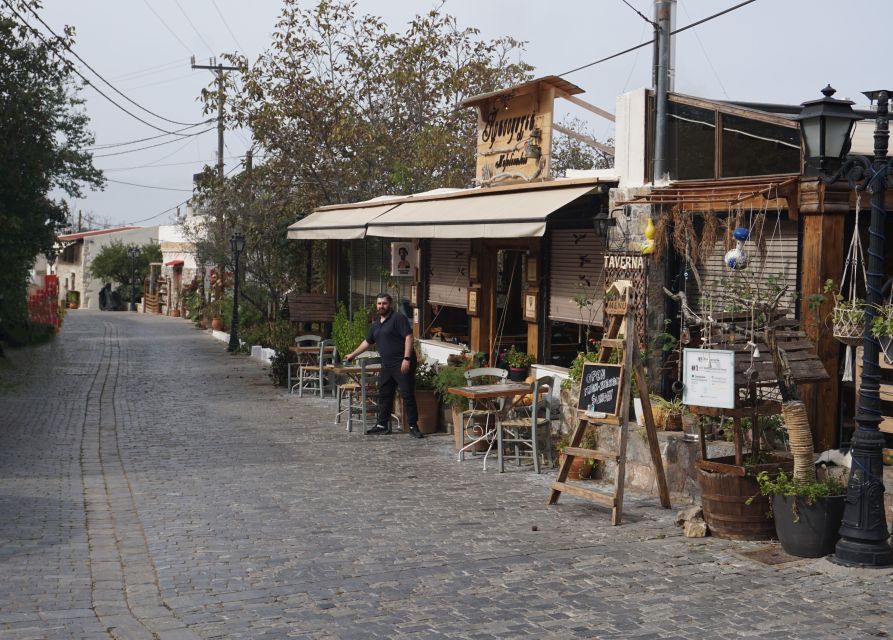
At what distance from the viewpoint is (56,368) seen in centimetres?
2125

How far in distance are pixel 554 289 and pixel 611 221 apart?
1.89 metres

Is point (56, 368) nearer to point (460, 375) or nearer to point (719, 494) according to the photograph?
point (460, 375)

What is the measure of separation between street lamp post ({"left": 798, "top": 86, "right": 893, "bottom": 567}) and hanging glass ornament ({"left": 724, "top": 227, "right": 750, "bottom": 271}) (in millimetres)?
1413

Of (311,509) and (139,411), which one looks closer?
(311,509)

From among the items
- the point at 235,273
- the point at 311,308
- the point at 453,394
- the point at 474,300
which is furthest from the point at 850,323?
the point at 235,273

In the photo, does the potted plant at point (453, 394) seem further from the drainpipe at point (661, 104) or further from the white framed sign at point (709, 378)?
the white framed sign at point (709, 378)

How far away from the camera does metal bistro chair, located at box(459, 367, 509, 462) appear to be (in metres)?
11.0

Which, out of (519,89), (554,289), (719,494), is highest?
(519,89)

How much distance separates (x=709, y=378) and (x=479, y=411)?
13.0ft

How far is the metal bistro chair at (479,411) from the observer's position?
432 inches

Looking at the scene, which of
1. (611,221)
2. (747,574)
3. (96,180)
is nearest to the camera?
(747,574)

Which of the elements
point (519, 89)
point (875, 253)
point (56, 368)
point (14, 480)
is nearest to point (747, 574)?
point (875, 253)

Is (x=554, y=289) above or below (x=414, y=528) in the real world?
above

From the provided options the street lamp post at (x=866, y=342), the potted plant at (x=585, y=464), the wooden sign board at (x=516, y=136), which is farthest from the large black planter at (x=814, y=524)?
the wooden sign board at (x=516, y=136)
